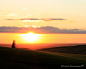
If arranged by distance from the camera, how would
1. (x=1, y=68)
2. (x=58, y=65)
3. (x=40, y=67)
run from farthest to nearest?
(x=58, y=65), (x=40, y=67), (x=1, y=68)

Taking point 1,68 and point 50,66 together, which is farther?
point 50,66

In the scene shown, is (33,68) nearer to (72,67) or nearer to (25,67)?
(25,67)

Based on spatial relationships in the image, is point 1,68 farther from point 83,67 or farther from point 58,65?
point 83,67

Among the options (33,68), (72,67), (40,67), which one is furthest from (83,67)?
(33,68)

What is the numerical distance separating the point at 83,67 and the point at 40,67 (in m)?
7.27

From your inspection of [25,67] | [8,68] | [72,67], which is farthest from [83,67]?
[8,68]

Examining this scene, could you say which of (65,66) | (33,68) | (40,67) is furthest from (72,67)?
(33,68)

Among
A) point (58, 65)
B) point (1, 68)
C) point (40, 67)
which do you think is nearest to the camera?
point (1, 68)

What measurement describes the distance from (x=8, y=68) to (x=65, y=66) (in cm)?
923

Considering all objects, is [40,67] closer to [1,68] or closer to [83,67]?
[1,68]

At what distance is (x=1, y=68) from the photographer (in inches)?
682

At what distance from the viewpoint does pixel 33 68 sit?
17797 millimetres

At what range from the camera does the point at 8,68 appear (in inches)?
689

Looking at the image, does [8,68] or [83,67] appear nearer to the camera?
[8,68]
